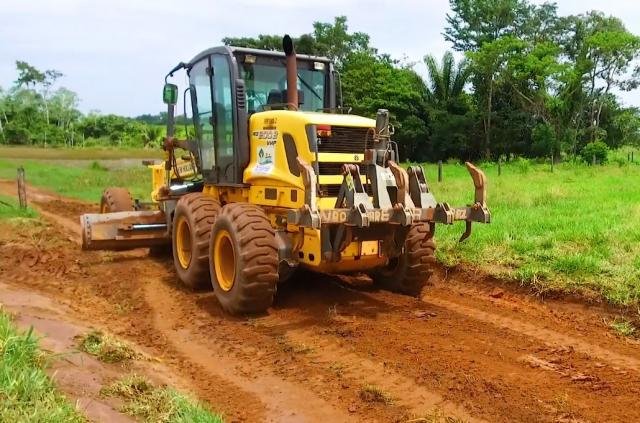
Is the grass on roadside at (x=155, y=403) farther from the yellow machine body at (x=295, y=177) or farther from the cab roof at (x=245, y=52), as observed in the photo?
the cab roof at (x=245, y=52)

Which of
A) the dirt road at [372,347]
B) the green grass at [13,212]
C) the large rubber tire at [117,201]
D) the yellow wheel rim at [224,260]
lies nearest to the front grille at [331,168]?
the yellow wheel rim at [224,260]

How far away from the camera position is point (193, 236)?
7.33 metres

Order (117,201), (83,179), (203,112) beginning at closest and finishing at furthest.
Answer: (203,112) → (117,201) → (83,179)

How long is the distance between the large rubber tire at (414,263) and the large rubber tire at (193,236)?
2137 millimetres

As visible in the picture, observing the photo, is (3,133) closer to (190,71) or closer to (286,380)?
(190,71)

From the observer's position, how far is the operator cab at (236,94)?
7172 millimetres

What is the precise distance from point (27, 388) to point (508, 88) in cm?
3446

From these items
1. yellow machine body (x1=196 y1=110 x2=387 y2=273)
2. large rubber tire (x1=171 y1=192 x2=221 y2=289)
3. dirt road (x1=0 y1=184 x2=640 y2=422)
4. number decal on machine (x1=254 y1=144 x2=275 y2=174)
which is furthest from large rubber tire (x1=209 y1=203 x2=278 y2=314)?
large rubber tire (x1=171 y1=192 x2=221 y2=289)

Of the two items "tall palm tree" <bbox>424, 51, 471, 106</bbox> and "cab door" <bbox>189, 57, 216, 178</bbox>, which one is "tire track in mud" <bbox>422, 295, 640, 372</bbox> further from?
"tall palm tree" <bbox>424, 51, 471, 106</bbox>

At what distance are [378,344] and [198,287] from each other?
2.85 meters

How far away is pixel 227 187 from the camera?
7.70 m

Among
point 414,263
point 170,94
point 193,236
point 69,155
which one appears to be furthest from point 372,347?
point 69,155

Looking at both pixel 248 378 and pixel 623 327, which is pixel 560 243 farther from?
pixel 248 378

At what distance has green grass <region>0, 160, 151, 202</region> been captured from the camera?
787 inches
